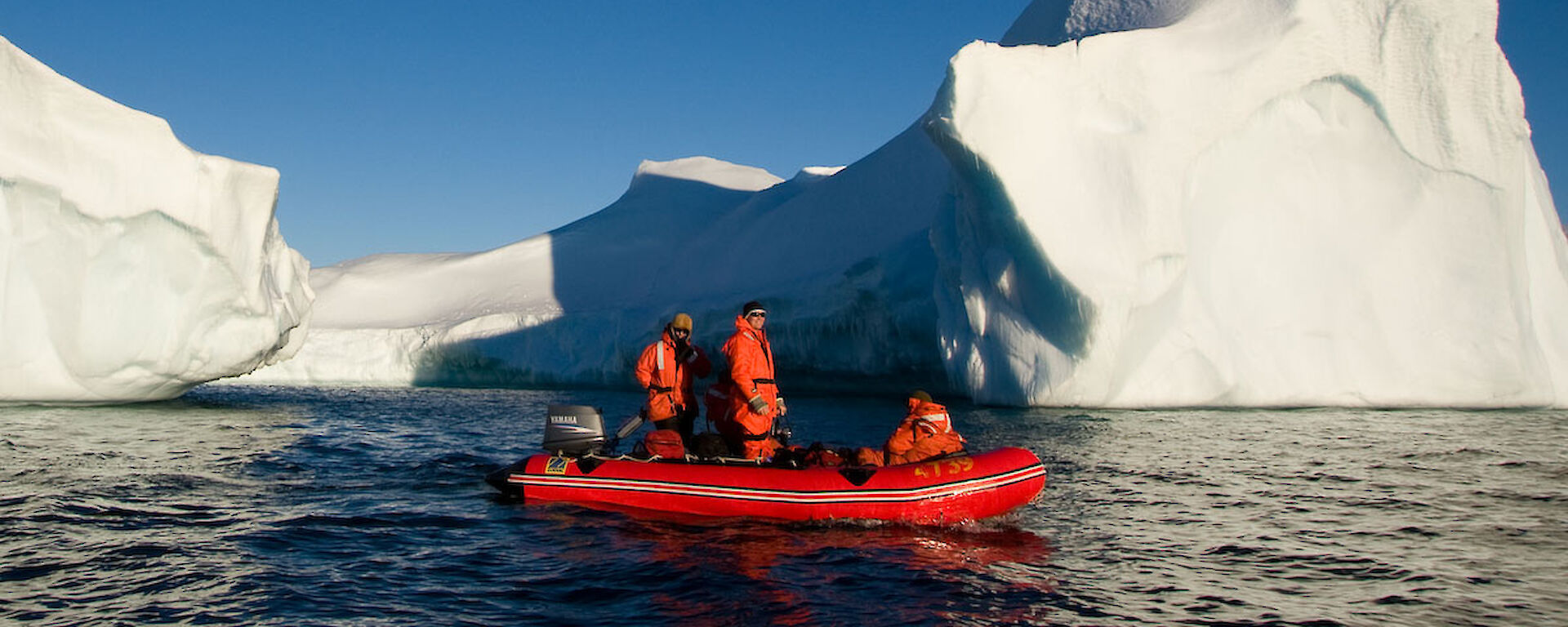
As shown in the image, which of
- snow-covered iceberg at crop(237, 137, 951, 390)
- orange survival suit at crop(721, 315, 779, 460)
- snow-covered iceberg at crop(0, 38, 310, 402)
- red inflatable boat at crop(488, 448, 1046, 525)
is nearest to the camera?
red inflatable boat at crop(488, 448, 1046, 525)

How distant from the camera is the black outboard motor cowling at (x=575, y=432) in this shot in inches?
339

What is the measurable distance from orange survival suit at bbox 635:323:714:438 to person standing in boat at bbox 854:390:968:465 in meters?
1.40

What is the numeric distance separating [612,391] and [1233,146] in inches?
584

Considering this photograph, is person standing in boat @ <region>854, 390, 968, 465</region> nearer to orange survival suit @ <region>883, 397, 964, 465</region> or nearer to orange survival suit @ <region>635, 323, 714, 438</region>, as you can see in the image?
orange survival suit @ <region>883, 397, 964, 465</region>

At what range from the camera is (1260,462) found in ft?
34.4

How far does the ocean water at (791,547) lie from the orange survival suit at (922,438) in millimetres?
571

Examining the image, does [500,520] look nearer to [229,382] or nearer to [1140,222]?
[1140,222]

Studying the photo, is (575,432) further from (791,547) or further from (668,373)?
(791,547)

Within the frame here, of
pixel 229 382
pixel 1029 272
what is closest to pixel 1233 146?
pixel 1029 272

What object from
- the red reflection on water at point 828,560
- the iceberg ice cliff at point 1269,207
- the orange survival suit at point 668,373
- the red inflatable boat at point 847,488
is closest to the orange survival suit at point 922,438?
the red inflatable boat at point 847,488

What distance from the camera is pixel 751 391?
7.82 metres

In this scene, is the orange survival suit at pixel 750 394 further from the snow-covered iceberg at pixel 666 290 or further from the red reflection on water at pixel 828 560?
the snow-covered iceberg at pixel 666 290

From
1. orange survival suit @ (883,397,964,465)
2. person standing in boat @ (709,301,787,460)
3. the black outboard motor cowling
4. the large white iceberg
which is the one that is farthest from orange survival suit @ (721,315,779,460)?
the large white iceberg

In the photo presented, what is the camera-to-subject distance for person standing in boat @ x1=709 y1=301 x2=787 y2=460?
771 centimetres
